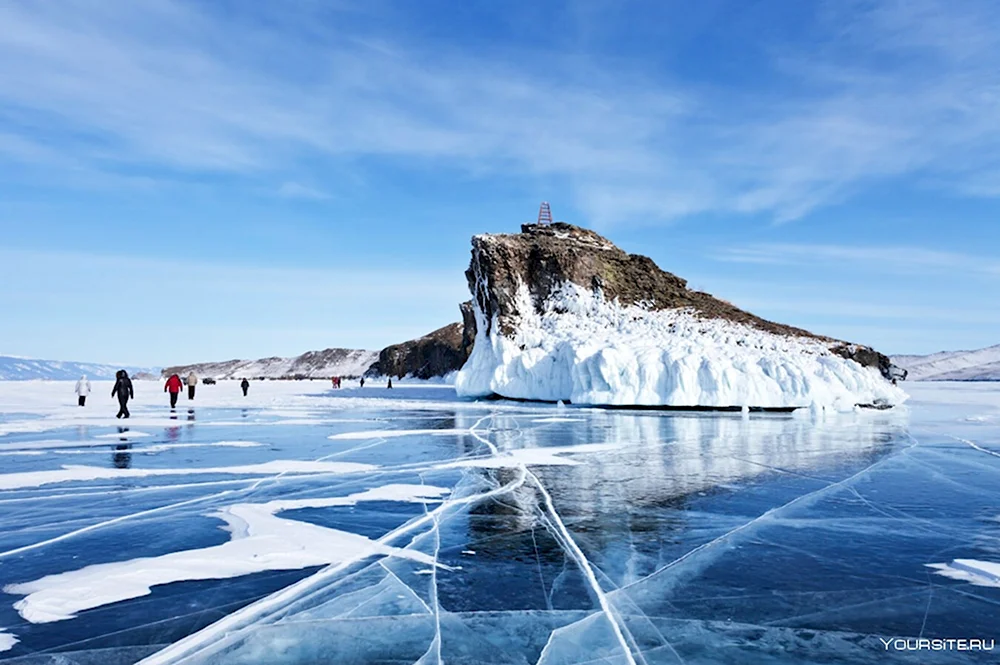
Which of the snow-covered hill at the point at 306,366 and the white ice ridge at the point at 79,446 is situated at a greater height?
the snow-covered hill at the point at 306,366

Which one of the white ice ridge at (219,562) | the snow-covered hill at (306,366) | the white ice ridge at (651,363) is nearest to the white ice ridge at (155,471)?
the white ice ridge at (219,562)

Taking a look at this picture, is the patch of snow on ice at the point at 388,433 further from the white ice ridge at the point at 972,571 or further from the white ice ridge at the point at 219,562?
the white ice ridge at the point at 972,571

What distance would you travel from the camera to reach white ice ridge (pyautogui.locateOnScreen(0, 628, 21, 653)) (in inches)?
141

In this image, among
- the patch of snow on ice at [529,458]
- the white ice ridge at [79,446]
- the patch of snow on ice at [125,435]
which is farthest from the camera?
the patch of snow on ice at [125,435]

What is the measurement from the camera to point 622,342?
3056 cm

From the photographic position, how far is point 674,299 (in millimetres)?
37750

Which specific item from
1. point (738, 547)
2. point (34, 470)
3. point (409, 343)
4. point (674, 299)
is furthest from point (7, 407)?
point (409, 343)

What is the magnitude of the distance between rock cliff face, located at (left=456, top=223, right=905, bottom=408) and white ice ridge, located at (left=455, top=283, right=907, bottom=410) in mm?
50

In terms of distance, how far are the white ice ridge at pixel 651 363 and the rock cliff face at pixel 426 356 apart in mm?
33935

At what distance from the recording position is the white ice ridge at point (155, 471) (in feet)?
29.1

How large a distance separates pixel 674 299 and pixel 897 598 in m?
34.4

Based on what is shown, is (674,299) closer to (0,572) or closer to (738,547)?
(738,547)

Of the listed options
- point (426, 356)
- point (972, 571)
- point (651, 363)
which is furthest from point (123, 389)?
point (426, 356)

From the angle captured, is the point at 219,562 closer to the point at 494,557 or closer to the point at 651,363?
the point at 494,557
